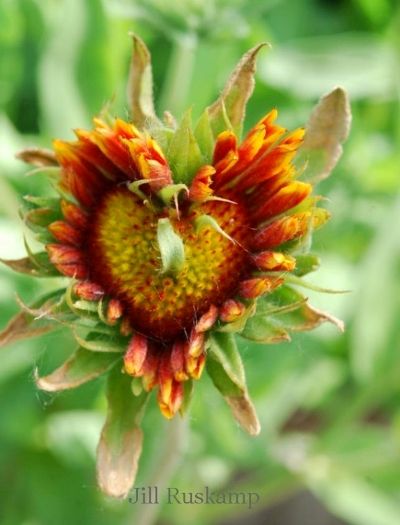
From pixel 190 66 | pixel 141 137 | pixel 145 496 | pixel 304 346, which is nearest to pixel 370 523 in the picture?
pixel 304 346

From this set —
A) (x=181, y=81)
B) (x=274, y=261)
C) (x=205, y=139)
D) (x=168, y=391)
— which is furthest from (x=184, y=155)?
(x=181, y=81)

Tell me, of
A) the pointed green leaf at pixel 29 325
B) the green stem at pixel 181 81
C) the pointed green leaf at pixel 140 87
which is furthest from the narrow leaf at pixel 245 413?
the green stem at pixel 181 81

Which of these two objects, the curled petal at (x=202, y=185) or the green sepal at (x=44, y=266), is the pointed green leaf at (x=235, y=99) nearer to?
the curled petal at (x=202, y=185)

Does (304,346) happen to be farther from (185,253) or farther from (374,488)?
(185,253)

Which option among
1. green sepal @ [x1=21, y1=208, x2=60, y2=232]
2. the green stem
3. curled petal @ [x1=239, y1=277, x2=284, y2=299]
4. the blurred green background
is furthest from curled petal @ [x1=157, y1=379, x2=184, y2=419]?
the green stem

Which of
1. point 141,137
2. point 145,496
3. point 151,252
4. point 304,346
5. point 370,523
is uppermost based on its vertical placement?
point 141,137
